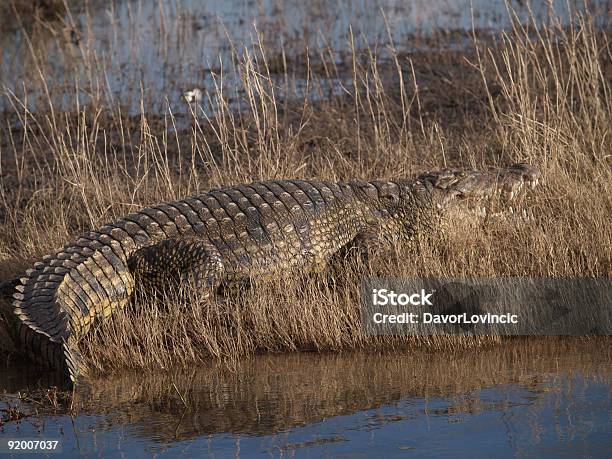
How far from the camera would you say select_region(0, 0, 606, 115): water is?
1195 centimetres

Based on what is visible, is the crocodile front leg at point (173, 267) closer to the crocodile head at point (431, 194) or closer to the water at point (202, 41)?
the crocodile head at point (431, 194)

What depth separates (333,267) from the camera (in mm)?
7137

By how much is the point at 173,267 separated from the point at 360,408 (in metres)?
1.94

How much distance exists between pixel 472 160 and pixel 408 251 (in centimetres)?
145

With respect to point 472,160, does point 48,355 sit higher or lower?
lower

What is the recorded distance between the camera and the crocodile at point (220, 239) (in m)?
6.24

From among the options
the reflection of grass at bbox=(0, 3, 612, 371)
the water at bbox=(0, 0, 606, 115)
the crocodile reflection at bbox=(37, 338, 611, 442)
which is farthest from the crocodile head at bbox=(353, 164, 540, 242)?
the water at bbox=(0, 0, 606, 115)

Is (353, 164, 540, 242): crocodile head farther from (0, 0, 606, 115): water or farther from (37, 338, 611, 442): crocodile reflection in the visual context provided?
(0, 0, 606, 115): water

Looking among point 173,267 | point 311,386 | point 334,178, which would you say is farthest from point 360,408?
point 334,178

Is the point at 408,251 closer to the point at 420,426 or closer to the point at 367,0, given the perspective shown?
the point at 420,426

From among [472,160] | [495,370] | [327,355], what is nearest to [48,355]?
[327,355]

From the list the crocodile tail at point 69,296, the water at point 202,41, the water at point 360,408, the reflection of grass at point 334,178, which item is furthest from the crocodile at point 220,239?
the water at point 202,41

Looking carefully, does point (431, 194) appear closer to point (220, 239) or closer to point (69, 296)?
point (220, 239)

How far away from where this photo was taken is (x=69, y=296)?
627cm
